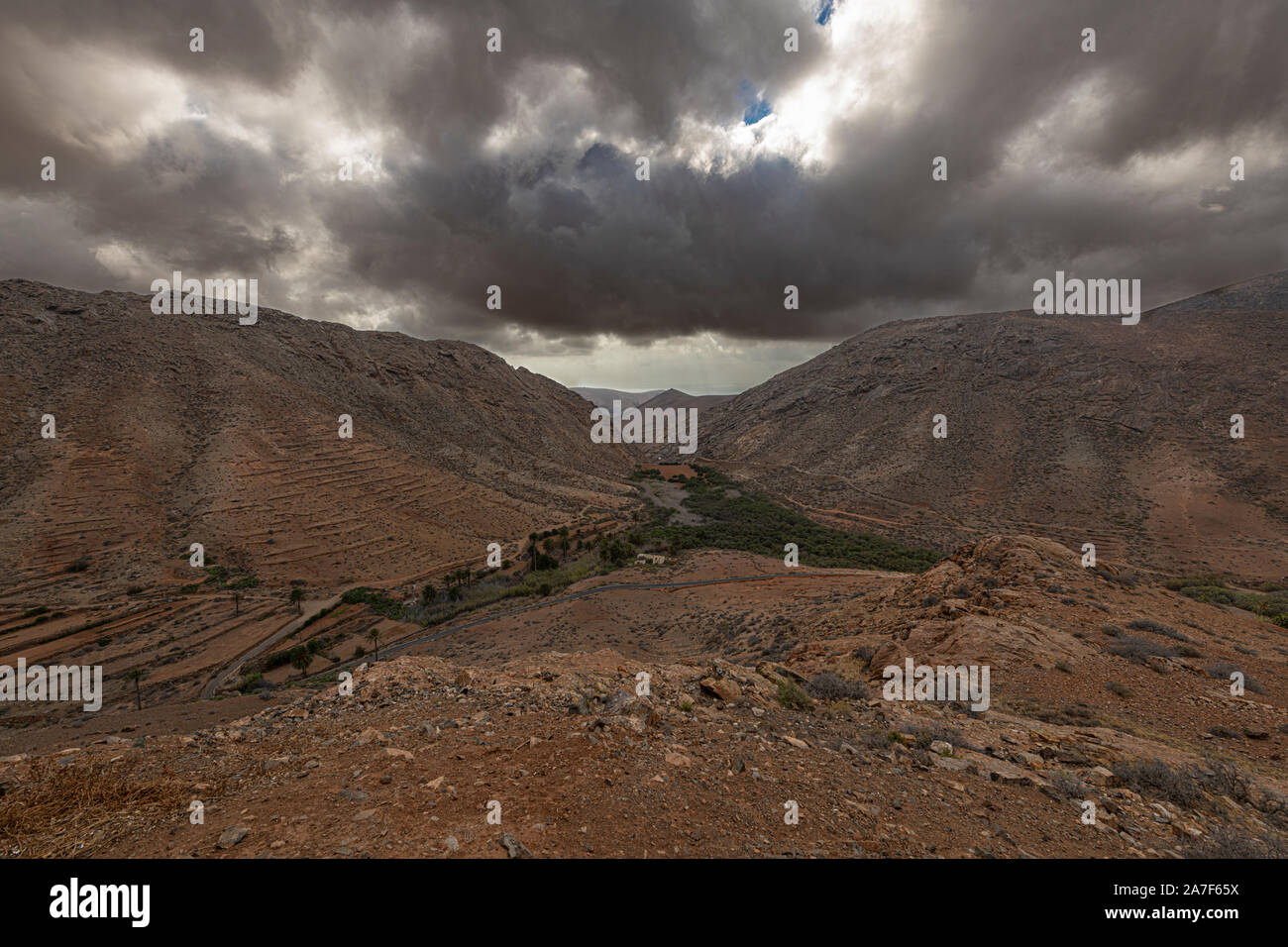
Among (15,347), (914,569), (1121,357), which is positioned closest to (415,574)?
(914,569)

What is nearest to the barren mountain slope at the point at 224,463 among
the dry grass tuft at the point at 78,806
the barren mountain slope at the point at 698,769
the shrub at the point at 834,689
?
the barren mountain slope at the point at 698,769

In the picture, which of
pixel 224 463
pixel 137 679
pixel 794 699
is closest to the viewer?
pixel 794 699

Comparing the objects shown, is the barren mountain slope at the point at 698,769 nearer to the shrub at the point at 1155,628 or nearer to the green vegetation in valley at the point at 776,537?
the shrub at the point at 1155,628

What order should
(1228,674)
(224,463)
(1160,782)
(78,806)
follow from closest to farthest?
(78,806)
(1160,782)
(1228,674)
(224,463)

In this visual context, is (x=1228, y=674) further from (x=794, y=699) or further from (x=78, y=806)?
(x=78, y=806)

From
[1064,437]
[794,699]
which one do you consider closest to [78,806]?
[794,699]

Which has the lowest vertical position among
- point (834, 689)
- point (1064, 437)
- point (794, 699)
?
point (834, 689)
